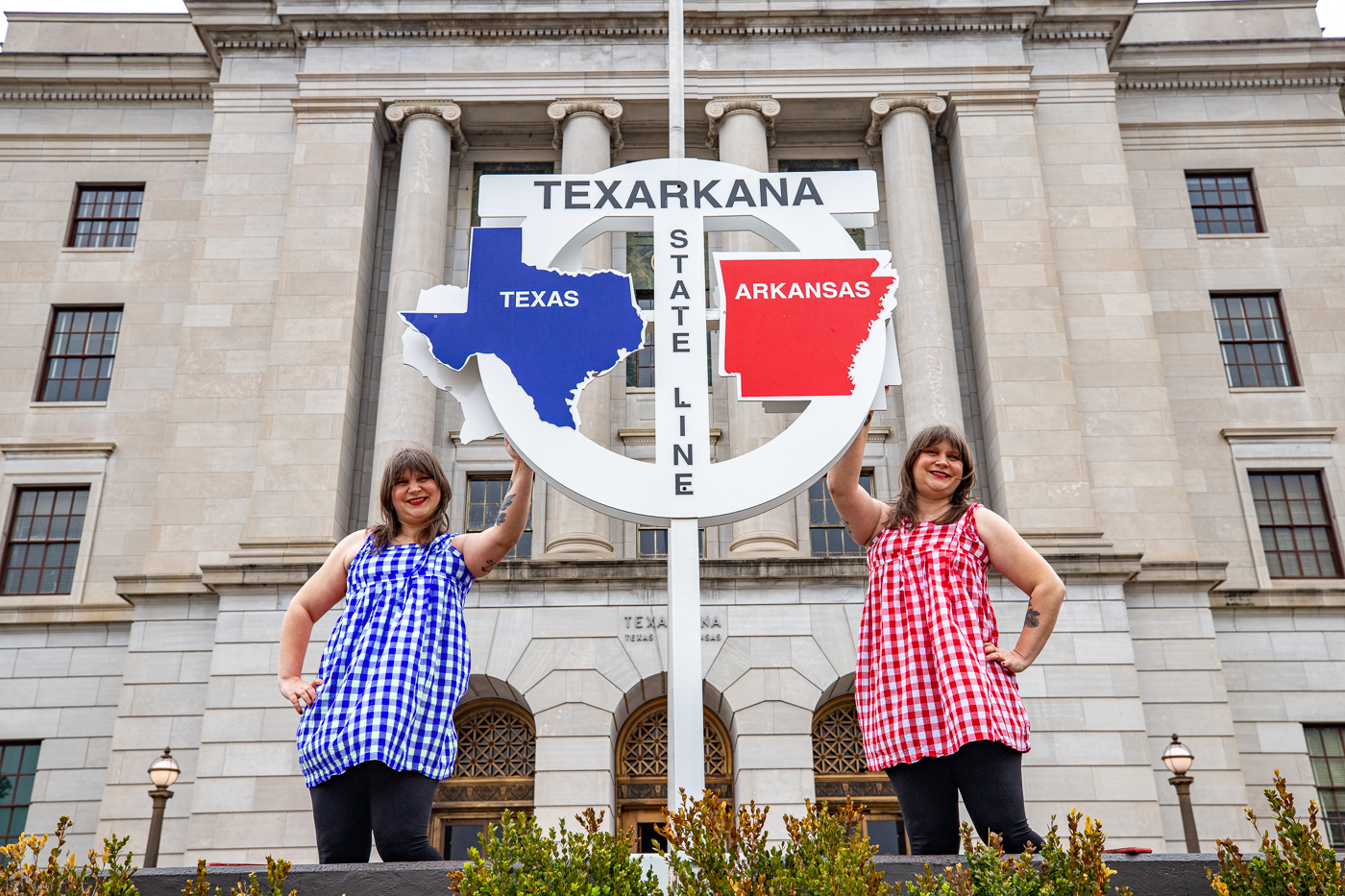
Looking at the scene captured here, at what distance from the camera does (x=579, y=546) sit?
64.1ft

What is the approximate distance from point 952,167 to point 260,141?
14298 millimetres

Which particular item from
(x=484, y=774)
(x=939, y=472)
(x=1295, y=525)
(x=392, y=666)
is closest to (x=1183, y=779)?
(x=1295, y=525)

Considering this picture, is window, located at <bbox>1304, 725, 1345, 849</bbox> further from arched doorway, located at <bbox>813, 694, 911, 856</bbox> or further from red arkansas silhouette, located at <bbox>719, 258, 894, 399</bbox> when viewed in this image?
red arkansas silhouette, located at <bbox>719, 258, 894, 399</bbox>

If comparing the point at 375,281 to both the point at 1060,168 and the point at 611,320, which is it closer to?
the point at 1060,168

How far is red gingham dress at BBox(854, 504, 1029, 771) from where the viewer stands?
16.4 ft

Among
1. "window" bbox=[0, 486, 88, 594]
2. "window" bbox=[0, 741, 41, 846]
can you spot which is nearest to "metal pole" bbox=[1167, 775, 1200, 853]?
"window" bbox=[0, 741, 41, 846]

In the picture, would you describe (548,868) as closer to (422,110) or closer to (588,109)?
(588,109)

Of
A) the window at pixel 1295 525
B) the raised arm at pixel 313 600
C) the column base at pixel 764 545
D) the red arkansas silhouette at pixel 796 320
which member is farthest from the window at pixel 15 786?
the window at pixel 1295 525

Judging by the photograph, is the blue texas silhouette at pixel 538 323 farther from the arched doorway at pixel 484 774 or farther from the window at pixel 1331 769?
the window at pixel 1331 769

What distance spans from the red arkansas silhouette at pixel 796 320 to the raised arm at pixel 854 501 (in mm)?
465

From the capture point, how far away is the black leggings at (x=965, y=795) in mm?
4930

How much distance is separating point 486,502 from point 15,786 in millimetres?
9502

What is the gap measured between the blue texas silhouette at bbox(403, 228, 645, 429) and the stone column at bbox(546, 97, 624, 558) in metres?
11.6

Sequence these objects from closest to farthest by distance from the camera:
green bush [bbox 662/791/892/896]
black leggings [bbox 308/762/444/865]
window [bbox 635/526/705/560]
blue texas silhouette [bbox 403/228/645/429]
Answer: green bush [bbox 662/791/892/896] → black leggings [bbox 308/762/444/865] → blue texas silhouette [bbox 403/228/645/429] → window [bbox 635/526/705/560]
